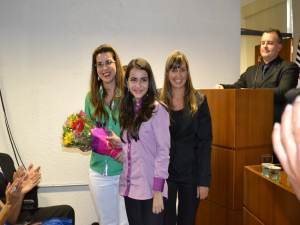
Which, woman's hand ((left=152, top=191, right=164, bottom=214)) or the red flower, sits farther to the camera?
the red flower

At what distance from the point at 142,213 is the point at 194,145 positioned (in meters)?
0.66

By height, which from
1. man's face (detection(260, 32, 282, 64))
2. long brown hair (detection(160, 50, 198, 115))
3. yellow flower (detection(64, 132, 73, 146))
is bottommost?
yellow flower (detection(64, 132, 73, 146))

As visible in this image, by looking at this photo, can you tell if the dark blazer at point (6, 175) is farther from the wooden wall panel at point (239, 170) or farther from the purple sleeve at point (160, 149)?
the wooden wall panel at point (239, 170)

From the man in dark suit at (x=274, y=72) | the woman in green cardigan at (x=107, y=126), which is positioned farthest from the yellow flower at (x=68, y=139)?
the man in dark suit at (x=274, y=72)

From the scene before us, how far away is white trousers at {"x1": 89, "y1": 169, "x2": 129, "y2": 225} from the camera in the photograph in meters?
1.99

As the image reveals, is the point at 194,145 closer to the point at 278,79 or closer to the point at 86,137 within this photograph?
the point at 86,137

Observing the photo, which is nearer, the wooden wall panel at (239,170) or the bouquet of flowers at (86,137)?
the bouquet of flowers at (86,137)

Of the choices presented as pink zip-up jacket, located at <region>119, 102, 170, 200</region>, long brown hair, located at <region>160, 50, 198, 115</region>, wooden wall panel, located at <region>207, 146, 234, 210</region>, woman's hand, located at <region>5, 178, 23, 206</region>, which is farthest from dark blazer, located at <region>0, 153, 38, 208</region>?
wooden wall panel, located at <region>207, 146, 234, 210</region>

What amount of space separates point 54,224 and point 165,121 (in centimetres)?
120

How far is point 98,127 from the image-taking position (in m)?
2.01

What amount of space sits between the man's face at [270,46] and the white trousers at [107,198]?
85.9 inches

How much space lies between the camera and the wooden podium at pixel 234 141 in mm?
2324

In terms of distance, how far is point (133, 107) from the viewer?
5.83 feet

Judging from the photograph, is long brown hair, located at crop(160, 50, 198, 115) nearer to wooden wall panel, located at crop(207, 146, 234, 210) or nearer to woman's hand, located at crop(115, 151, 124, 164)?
woman's hand, located at crop(115, 151, 124, 164)
